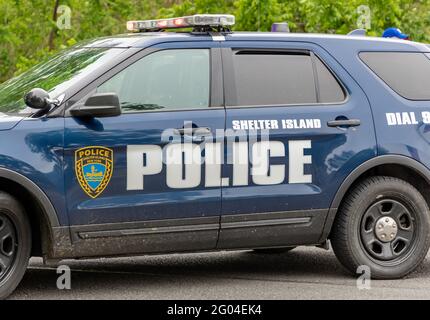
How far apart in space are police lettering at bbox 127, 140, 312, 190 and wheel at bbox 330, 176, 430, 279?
0.47 meters

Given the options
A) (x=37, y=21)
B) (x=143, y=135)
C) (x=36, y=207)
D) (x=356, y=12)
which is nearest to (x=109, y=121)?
(x=143, y=135)

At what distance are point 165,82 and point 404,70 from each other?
1902 millimetres

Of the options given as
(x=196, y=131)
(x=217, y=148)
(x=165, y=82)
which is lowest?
(x=217, y=148)

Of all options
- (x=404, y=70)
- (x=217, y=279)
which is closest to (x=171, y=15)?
(x=404, y=70)

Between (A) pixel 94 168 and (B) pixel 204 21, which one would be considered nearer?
(A) pixel 94 168

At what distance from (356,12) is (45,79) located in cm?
781

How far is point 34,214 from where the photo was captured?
658 centimetres

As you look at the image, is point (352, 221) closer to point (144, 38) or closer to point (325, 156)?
point (325, 156)

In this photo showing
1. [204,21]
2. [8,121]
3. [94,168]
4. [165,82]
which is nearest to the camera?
[8,121]

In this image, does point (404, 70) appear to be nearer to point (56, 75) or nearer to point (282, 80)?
point (282, 80)

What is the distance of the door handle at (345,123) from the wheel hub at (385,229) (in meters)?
0.72

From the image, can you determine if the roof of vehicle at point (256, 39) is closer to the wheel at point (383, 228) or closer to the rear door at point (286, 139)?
the rear door at point (286, 139)

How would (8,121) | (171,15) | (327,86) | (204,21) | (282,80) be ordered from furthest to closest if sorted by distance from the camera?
1. (171,15)
2. (327,86)
3. (282,80)
4. (204,21)
5. (8,121)

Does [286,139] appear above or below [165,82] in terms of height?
below
